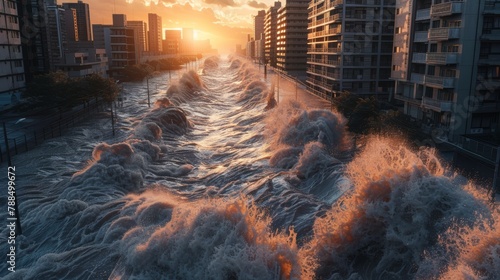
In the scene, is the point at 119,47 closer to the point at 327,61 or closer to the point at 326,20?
the point at 326,20

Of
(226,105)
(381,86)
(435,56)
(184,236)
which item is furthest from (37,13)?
(184,236)

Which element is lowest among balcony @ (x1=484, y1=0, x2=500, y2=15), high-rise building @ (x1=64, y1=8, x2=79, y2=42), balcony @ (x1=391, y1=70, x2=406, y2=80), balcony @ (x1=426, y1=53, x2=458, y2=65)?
balcony @ (x1=391, y1=70, x2=406, y2=80)

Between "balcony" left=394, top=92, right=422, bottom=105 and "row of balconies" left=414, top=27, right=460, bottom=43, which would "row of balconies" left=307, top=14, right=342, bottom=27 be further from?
"row of balconies" left=414, top=27, right=460, bottom=43

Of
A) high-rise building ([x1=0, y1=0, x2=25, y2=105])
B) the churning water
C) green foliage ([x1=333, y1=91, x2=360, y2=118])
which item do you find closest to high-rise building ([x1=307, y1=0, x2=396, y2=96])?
green foliage ([x1=333, y1=91, x2=360, y2=118])

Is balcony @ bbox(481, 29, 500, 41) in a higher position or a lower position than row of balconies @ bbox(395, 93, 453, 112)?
higher

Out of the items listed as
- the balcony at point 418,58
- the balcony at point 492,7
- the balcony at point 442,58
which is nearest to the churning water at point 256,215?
the balcony at point 442,58

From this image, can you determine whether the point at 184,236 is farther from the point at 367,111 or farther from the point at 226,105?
the point at 226,105
